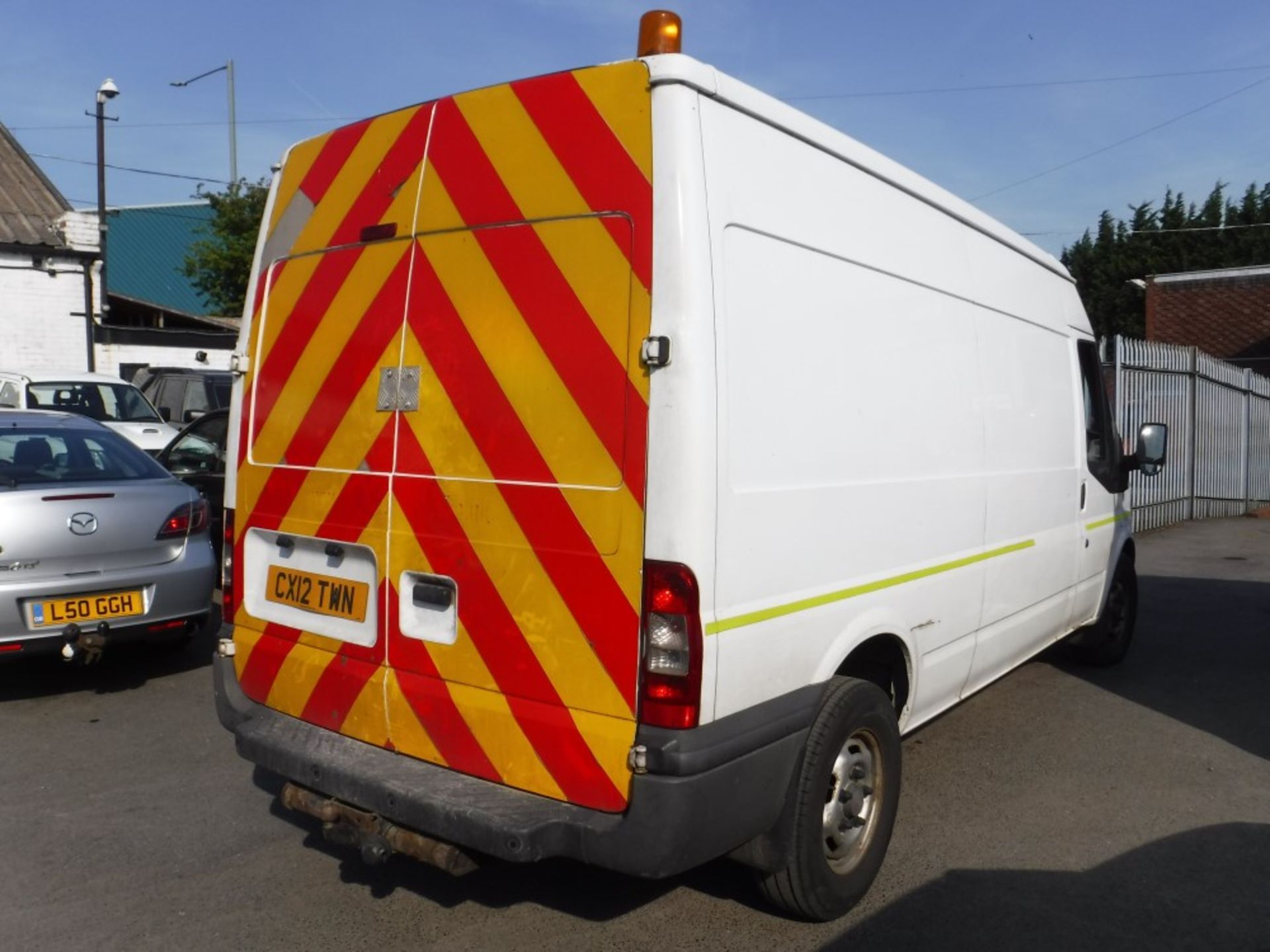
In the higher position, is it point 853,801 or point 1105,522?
point 1105,522

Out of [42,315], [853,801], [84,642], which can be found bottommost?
[853,801]

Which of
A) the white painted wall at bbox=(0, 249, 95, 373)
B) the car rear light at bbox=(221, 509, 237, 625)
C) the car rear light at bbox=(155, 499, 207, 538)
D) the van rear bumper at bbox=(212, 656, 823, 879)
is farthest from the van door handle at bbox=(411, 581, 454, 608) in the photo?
the white painted wall at bbox=(0, 249, 95, 373)

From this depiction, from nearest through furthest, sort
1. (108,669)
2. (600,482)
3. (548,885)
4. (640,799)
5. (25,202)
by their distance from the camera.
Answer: (640,799)
(600,482)
(548,885)
(108,669)
(25,202)

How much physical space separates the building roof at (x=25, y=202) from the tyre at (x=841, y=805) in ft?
65.1

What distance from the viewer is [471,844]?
9.98 ft

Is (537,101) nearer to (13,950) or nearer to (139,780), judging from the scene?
(13,950)

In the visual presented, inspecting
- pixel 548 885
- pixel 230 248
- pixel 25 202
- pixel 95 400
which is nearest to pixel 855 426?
pixel 548 885

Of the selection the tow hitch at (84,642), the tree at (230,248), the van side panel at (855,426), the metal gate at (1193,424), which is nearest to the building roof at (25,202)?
the tree at (230,248)

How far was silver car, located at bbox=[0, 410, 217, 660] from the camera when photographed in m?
5.57

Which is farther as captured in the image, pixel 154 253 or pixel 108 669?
pixel 154 253

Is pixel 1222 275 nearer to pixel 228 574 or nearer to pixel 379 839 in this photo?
pixel 228 574

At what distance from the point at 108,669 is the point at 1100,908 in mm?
5506

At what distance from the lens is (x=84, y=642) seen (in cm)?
562

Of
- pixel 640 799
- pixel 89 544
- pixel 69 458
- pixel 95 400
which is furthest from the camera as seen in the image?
pixel 95 400
